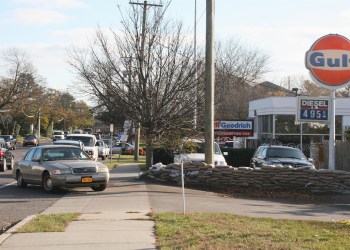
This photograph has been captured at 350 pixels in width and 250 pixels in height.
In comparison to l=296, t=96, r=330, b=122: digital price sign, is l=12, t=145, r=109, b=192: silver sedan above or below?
below

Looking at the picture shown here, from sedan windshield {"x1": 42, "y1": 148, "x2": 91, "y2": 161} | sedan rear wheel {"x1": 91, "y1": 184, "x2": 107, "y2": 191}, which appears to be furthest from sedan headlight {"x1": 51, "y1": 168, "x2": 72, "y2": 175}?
sedan windshield {"x1": 42, "y1": 148, "x2": 91, "y2": 161}

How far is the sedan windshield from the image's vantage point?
57.8 ft

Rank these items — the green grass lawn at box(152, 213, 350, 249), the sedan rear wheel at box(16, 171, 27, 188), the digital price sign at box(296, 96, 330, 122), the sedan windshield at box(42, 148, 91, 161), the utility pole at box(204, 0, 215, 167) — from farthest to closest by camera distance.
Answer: the digital price sign at box(296, 96, 330, 122) → the utility pole at box(204, 0, 215, 167) → the sedan rear wheel at box(16, 171, 27, 188) → the sedan windshield at box(42, 148, 91, 161) → the green grass lawn at box(152, 213, 350, 249)

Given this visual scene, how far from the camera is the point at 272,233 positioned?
351 inches

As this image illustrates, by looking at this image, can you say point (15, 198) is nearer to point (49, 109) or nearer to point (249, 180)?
point (249, 180)

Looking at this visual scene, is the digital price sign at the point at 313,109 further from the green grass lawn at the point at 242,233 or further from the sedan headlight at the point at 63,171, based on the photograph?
the green grass lawn at the point at 242,233

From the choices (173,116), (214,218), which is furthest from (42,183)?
(214,218)

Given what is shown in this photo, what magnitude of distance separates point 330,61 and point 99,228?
12704 millimetres

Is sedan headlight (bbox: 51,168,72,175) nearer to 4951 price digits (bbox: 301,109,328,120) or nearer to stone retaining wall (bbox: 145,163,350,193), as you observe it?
stone retaining wall (bbox: 145,163,350,193)

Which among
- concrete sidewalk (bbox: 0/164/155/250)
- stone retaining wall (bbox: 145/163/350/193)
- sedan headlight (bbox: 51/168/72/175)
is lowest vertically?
concrete sidewalk (bbox: 0/164/155/250)

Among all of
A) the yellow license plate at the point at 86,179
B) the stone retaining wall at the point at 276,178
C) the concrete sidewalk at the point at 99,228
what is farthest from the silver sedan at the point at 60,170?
the stone retaining wall at the point at 276,178

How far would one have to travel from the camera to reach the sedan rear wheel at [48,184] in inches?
653

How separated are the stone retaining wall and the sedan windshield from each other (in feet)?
13.2

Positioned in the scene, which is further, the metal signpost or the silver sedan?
the metal signpost
